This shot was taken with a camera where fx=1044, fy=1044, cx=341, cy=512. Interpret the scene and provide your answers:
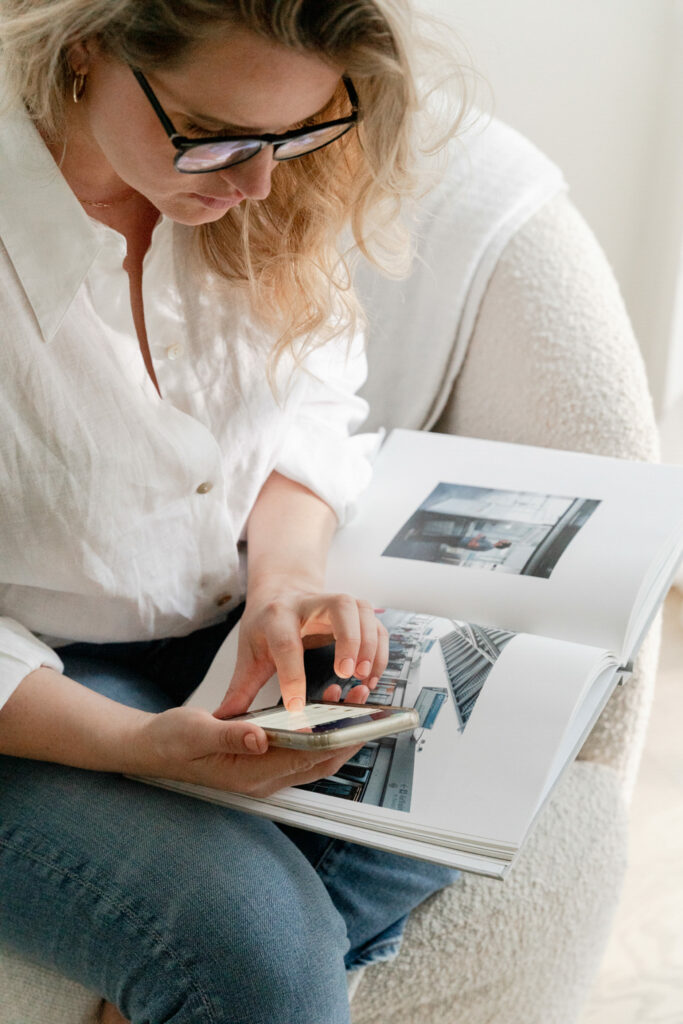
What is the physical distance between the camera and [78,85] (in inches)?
25.5

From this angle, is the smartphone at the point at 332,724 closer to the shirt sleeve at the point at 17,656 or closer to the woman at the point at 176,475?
the woman at the point at 176,475

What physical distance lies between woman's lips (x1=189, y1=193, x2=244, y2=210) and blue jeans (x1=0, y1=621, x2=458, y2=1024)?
0.39m

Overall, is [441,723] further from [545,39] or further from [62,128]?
[545,39]

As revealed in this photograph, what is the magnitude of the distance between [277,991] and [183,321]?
48 centimetres

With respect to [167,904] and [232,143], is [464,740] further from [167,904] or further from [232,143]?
[232,143]

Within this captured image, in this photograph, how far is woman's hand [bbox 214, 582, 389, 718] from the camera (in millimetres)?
725

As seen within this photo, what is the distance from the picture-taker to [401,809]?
64cm

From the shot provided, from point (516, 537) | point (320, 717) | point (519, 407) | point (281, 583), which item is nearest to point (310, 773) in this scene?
point (320, 717)

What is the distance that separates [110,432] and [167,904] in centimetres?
32

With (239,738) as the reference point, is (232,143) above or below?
above

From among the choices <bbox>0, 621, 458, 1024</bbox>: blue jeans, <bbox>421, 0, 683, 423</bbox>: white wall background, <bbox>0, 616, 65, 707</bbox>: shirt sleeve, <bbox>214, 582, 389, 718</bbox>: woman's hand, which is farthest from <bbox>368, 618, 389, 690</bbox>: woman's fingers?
<bbox>421, 0, 683, 423</bbox>: white wall background

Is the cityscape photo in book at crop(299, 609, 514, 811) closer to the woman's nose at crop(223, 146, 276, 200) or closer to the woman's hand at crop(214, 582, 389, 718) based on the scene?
the woman's hand at crop(214, 582, 389, 718)

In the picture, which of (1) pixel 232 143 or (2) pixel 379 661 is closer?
(1) pixel 232 143

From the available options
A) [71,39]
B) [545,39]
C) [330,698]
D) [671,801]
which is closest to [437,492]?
[330,698]
